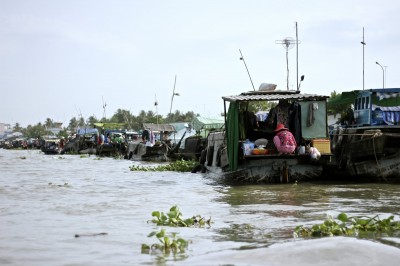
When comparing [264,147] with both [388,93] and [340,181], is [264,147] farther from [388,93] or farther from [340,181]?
[388,93]

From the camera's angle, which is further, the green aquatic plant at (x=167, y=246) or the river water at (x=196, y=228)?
the green aquatic plant at (x=167, y=246)

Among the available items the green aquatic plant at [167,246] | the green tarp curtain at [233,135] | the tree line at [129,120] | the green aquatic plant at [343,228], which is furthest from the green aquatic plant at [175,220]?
the tree line at [129,120]

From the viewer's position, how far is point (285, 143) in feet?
41.4

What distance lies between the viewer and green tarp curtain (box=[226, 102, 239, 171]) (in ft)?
42.9

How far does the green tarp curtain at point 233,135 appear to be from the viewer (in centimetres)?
1308

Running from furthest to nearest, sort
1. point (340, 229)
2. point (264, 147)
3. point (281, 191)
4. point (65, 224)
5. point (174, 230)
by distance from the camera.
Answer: point (264, 147), point (281, 191), point (65, 224), point (174, 230), point (340, 229)

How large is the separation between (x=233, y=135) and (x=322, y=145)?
2.14 metres

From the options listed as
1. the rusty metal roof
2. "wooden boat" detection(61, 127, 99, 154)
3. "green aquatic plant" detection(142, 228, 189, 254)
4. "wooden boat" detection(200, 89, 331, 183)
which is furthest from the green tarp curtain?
"wooden boat" detection(61, 127, 99, 154)

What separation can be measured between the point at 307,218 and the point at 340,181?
726cm

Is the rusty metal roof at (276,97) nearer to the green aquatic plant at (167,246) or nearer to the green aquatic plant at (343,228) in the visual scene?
the green aquatic plant at (343,228)

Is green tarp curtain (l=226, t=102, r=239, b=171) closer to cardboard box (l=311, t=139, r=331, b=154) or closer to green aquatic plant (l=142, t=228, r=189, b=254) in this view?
cardboard box (l=311, t=139, r=331, b=154)

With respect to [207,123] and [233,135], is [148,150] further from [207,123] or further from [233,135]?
[233,135]

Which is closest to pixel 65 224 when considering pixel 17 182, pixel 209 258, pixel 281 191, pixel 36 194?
pixel 209 258

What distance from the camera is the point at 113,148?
3678cm
